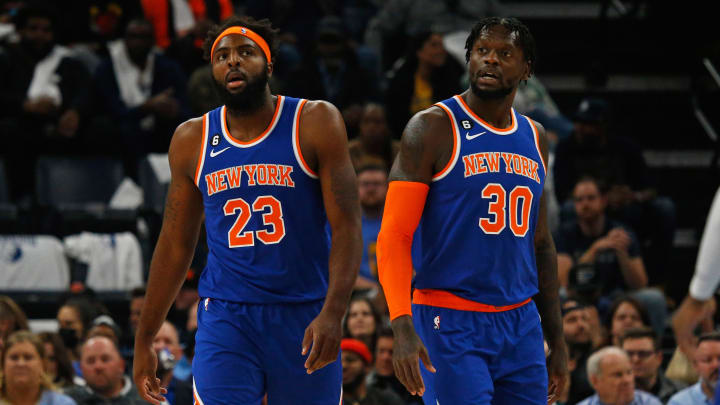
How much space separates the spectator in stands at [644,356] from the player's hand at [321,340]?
402cm

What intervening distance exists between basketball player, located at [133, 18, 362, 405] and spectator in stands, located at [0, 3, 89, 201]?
631 centimetres

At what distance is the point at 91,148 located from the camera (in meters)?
11.3

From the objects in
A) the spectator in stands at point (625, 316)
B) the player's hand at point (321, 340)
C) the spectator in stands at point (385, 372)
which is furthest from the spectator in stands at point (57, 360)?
the player's hand at point (321, 340)

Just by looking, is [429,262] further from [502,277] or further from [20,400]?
[20,400]

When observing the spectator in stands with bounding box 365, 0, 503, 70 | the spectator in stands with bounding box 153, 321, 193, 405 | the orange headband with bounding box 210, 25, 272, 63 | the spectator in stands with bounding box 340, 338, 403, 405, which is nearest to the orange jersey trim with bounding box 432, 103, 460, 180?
the orange headband with bounding box 210, 25, 272, 63

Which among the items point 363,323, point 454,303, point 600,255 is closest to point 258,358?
point 454,303

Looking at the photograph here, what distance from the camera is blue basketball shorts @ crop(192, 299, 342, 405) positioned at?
16.4ft

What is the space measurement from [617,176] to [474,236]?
5.87m

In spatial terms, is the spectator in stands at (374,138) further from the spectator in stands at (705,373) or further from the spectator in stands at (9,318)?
the spectator in stands at (705,373)

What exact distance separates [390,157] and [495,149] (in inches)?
222

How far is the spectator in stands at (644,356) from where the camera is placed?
8.47 meters

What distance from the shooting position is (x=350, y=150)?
10.6 metres

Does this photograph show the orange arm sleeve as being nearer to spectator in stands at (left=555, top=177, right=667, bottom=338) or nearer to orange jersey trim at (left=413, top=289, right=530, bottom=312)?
orange jersey trim at (left=413, top=289, right=530, bottom=312)

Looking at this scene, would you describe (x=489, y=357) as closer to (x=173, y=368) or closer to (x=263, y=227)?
(x=263, y=227)
